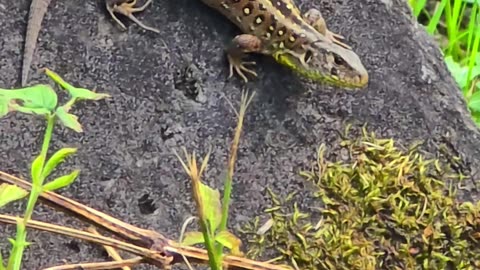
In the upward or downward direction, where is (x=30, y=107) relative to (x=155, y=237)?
upward

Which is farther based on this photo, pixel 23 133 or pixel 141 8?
pixel 141 8

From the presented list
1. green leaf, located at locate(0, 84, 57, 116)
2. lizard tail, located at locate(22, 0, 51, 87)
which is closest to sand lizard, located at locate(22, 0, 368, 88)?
lizard tail, located at locate(22, 0, 51, 87)

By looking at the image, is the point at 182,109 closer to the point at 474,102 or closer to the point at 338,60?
the point at 338,60

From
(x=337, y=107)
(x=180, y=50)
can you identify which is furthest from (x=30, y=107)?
(x=337, y=107)

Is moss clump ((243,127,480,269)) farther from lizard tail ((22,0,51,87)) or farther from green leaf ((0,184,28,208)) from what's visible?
green leaf ((0,184,28,208))

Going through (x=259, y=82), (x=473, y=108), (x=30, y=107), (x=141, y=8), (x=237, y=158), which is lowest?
(x=473, y=108)

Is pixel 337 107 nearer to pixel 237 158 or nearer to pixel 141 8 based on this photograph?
pixel 237 158

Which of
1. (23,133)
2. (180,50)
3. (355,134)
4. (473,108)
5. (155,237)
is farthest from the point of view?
(473,108)

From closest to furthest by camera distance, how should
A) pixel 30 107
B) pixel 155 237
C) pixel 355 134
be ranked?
pixel 30 107, pixel 155 237, pixel 355 134
